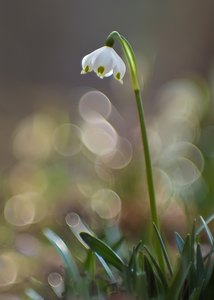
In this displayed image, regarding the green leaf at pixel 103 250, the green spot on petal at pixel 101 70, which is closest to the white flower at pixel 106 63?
the green spot on petal at pixel 101 70

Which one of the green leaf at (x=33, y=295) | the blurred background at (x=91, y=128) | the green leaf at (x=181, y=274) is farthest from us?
the blurred background at (x=91, y=128)

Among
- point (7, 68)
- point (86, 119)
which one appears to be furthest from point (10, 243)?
point (7, 68)

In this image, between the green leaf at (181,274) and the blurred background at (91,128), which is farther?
the blurred background at (91,128)

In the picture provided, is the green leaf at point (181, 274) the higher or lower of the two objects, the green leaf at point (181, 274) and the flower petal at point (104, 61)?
the lower

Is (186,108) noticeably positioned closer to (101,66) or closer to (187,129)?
(187,129)

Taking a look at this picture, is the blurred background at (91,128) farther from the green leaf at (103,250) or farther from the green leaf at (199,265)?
the green leaf at (199,265)

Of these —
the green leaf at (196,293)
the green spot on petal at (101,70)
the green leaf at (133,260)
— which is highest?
the green spot on petal at (101,70)

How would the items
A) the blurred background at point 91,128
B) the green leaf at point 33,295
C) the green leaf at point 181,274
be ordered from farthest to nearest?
the blurred background at point 91,128, the green leaf at point 33,295, the green leaf at point 181,274

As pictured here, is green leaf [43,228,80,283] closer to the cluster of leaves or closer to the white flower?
the cluster of leaves
